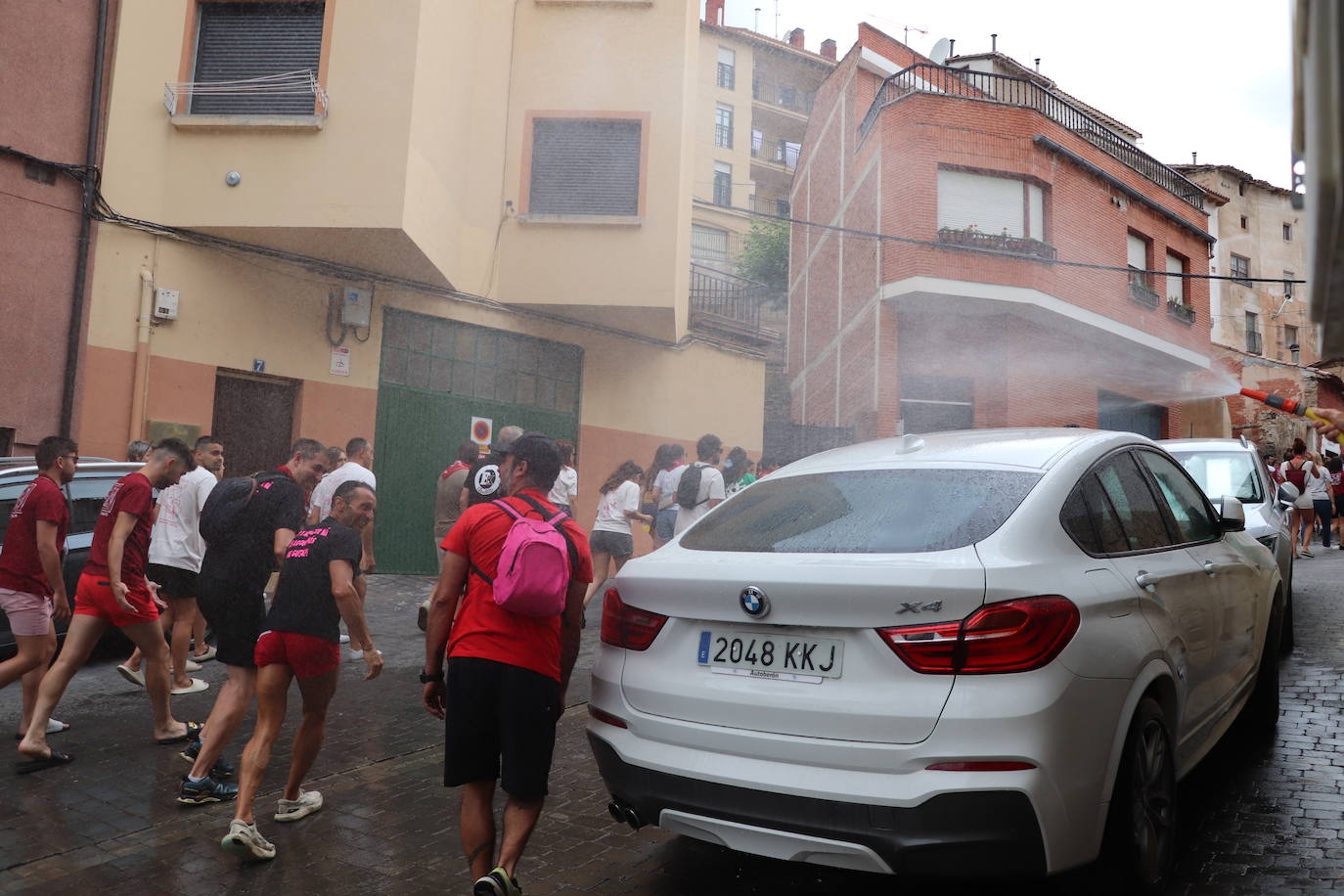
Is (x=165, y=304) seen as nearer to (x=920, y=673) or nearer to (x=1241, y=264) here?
(x=920, y=673)

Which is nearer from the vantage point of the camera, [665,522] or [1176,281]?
[665,522]

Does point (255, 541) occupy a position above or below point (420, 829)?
above

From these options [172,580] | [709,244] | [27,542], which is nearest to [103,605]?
[27,542]

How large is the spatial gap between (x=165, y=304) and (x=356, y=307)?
6.84 feet

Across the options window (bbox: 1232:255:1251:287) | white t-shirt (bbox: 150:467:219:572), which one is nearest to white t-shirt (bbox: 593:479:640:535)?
white t-shirt (bbox: 150:467:219:572)

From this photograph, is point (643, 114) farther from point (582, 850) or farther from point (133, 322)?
point (582, 850)

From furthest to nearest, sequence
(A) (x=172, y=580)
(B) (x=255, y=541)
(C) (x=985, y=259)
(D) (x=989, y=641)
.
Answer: (C) (x=985, y=259)
(A) (x=172, y=580)
(B) (x=255, y=541)
(D) (x=989, y=641)

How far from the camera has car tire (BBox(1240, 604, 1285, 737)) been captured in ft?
16.5

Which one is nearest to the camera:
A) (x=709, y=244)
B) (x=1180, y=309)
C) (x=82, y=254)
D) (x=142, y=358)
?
(x=82, y=254)

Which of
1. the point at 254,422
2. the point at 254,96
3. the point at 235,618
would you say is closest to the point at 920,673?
the point at 235,618

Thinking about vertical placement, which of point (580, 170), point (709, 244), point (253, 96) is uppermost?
point (709, 244)

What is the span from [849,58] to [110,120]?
17353mm

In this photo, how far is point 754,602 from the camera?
3.04 m

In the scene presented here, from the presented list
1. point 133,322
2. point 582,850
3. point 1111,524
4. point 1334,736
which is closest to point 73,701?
point 582,850
